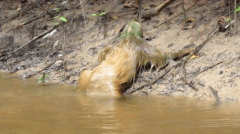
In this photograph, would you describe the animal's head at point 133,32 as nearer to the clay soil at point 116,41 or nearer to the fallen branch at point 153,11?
the clay soil at point 116,41

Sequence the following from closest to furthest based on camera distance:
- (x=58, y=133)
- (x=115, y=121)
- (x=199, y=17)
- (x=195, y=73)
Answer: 1. (x=58, y=133)
2. (x=115, y=121)
3. (x=195, y=73)
4. (x=199, y=17)

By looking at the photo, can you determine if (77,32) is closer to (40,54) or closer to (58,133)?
(40,54)

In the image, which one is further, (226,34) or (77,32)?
(77,32)

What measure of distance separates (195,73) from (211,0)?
311cm

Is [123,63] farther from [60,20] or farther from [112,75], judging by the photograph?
[60,20]

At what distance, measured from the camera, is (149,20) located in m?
8.80

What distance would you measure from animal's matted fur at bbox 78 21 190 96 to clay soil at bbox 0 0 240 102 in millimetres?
269

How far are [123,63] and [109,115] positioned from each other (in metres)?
2.18

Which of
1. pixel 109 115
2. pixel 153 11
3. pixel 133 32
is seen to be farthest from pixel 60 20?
pixel 109 115

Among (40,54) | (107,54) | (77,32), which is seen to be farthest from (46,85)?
(77,32)

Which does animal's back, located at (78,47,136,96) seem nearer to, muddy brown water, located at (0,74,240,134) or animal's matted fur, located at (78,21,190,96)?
animal's matted fur, located at (78,21,190,96)

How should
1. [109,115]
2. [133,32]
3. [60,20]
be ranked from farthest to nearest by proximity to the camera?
1. [60,20]
2. [133,32]
3. [109,115]

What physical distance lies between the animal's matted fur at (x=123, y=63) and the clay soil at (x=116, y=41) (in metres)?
0.27

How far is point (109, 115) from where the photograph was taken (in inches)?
165
